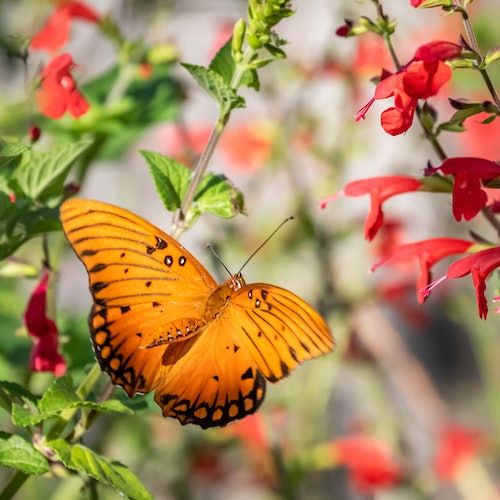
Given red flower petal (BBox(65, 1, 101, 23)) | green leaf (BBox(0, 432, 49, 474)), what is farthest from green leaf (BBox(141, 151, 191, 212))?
red flower petal (BBox(65, 1, 101, 23))

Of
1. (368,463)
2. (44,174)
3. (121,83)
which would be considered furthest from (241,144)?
(44,174)

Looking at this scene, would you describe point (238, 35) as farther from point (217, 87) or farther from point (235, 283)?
point (235, 283)

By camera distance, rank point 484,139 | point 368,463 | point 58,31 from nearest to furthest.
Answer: point 58,31, point 368,463, point 484,139

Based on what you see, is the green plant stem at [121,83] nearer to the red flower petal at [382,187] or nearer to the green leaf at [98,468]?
the red flower petal at [382,187]

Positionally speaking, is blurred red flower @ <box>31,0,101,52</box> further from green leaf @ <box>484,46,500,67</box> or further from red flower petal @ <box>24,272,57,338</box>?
green leaf @ <box>484,46,500,67</box>

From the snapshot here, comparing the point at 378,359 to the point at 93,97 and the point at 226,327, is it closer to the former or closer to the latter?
the point at 93,97

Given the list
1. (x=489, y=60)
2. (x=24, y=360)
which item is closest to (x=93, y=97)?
(x=24, y=360)

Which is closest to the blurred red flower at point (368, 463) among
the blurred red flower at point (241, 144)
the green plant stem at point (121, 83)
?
the blurred red flower at point (241, 144)

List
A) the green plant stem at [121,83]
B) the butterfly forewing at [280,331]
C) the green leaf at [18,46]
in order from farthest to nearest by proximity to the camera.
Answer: the green plant stem at [121,83], the green leaf at [18,46], the butterfly forewing at [280,331]
